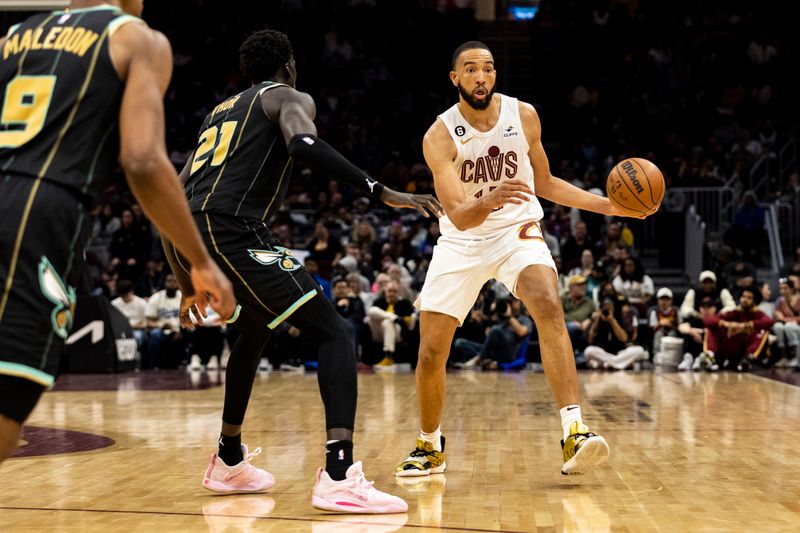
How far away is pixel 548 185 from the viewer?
583 cm

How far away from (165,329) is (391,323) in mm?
3317

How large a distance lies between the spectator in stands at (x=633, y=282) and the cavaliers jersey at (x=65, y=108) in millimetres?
13238

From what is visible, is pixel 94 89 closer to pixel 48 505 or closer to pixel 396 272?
pixel 48 505

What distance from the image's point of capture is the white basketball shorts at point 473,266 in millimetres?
5477

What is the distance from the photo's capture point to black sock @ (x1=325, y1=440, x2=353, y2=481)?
436 cm

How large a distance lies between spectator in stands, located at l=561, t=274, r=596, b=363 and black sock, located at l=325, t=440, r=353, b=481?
34.0 feet

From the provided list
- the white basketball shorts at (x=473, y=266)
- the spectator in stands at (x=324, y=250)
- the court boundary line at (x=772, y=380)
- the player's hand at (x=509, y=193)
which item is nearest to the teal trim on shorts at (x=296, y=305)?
the player's hand at (x=509, y=193)

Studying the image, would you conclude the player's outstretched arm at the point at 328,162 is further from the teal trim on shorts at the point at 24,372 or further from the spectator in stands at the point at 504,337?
the spectator in stands at the point at 504,337

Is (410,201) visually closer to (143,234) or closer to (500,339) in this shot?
(500,339)

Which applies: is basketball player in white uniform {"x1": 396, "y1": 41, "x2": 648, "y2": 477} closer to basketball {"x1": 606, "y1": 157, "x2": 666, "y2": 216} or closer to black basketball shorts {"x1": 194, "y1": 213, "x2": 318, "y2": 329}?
basketball {"x1": 606, "y1": 157, "x2": 666, "y2": 216}

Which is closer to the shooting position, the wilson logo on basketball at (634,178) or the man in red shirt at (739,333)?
the wilson logo on basketball at (634,178)

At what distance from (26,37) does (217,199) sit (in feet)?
5.25

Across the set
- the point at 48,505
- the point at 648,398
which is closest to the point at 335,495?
the point at 48,505

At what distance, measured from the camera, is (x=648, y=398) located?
9625 mm
